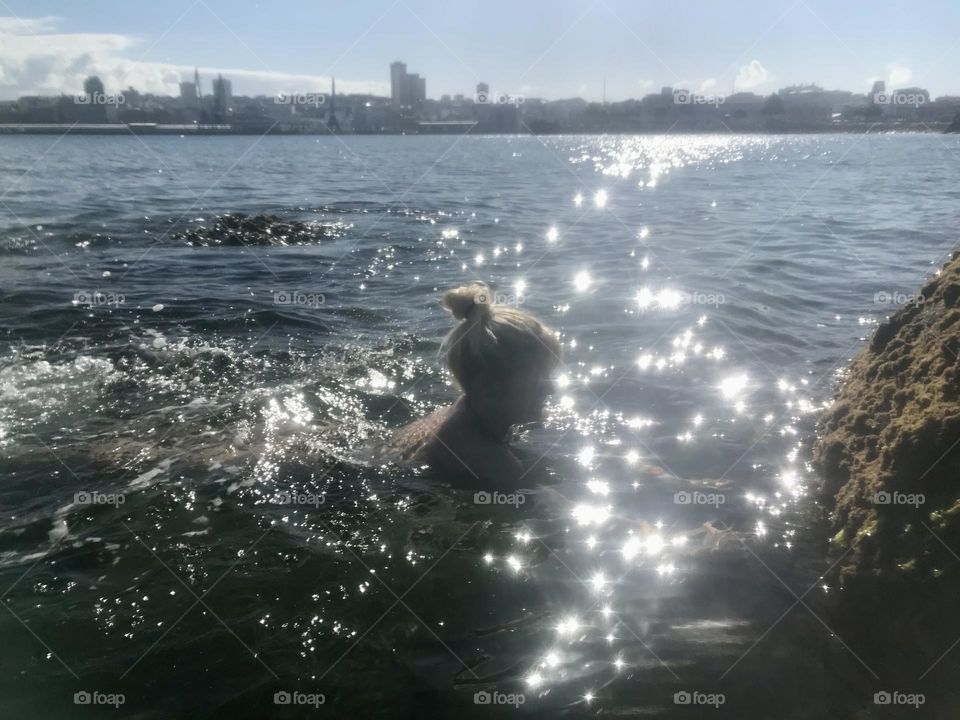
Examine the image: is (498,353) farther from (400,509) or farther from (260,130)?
(260,130)

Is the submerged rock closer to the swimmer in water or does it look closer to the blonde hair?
the swimmer in water

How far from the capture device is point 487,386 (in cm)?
393

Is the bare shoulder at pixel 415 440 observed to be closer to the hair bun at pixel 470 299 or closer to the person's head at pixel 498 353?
the person's head at pixel 498 353

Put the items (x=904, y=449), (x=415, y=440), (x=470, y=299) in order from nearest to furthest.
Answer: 1. (x=904, y=449)
2. (x=470, y=299)
3. (x=415, y=440)

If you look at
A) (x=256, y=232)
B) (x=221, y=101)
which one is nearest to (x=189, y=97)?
(x=221, y=101)

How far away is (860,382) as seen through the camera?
431cm

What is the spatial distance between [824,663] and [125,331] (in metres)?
7.63

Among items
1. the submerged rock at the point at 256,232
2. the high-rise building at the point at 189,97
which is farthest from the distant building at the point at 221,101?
the submerged rock at the point at 256,232

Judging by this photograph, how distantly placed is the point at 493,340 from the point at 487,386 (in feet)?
1.12

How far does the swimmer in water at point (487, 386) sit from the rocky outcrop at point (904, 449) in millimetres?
1759

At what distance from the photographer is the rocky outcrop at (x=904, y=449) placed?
2859 mm

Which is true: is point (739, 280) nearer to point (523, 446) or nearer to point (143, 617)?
point (523, 446)

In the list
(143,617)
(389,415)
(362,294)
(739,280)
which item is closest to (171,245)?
(362,294)

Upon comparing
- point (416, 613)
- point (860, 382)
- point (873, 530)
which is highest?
point (860, 382)
